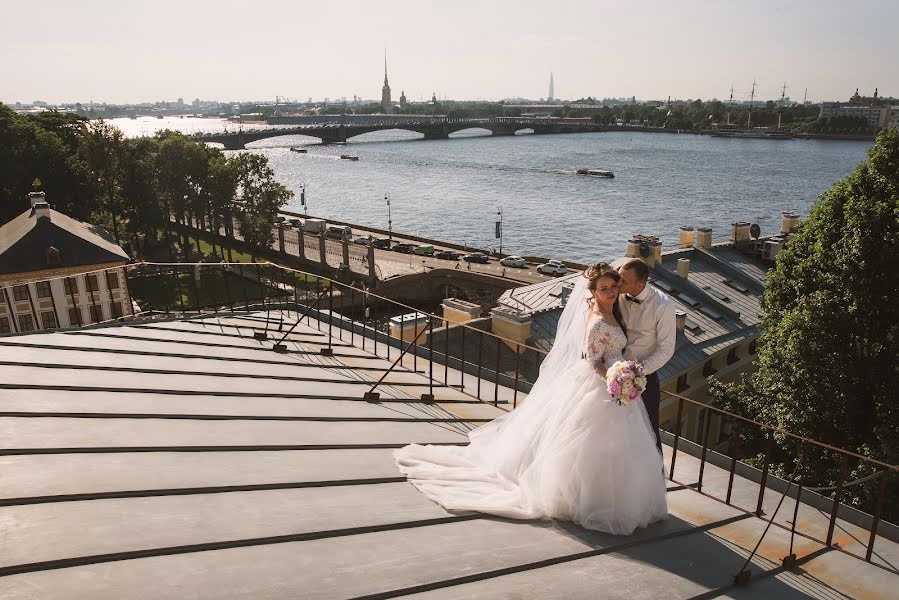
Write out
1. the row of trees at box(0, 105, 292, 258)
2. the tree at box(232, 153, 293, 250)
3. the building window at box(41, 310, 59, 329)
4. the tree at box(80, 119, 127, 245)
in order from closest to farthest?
1. the building window at box(41, 310, 59, 329)
2. the row of trees at box(0, 105, 292, 258)
3. the tree at box(80, 119, 127, 245)
4. the tree at box(232, 153, 293, 250)

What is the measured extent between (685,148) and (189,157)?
390 ft

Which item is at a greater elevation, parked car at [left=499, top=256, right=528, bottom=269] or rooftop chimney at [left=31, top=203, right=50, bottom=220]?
rooftop chimney at [left=31, top=203, right=50, bottom=220]

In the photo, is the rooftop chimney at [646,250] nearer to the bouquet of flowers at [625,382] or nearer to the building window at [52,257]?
the bouquet of flowers at [625,382]

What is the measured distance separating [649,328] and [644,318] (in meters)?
0.08

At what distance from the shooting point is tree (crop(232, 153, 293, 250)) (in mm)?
43844

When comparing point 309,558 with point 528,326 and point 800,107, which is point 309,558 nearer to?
point 528,326

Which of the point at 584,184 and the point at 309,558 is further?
the point at 584,184

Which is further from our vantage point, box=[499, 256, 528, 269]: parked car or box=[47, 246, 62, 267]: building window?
box=[499, 256, 528, 269]: parked car

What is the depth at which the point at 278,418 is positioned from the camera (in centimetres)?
619

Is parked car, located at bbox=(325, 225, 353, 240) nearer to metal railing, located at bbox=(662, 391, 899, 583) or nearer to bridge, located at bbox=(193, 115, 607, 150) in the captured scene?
metal railing, located at bbox=(662, 391, 899, 583)

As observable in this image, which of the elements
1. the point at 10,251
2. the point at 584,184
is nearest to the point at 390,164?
the point at 584,184

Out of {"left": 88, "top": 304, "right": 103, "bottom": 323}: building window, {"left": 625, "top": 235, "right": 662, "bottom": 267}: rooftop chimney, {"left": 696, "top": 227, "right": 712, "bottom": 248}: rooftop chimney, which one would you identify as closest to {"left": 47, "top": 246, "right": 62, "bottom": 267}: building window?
{"left": 88, "top": 304, "right": 103, "bottom": 323}: building window

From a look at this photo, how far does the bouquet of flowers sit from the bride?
18 cm

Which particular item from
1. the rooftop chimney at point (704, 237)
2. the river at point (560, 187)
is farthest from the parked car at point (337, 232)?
the rooftop chimney at point (704, 237)
